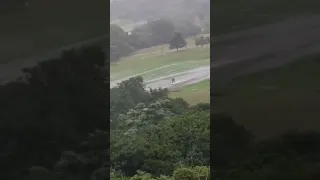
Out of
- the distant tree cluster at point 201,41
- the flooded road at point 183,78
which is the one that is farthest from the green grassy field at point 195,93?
the distant tree cluster at point 201,41

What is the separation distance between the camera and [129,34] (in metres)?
2.86

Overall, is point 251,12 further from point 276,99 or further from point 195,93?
point 195,93

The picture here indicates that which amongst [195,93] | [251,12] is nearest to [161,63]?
[195,93]

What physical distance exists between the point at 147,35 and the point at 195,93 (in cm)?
46

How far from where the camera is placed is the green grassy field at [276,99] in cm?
251

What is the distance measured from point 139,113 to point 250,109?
26.8 inches

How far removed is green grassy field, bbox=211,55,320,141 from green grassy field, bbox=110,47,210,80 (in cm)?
36

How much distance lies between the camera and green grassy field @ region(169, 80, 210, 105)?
109 inches

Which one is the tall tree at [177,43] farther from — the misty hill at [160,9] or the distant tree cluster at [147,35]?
the misty hill at [160,9]

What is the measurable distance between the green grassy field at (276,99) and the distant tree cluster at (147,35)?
501 mm

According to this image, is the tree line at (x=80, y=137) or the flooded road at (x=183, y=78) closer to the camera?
the tree line at (x=80, y=137)

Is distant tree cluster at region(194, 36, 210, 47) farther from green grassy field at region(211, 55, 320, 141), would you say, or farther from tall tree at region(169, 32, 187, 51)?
green grassy field at region(211, 55, 320, 141)

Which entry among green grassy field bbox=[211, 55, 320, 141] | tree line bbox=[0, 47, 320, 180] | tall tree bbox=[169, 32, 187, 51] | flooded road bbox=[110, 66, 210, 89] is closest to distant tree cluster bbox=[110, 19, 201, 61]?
tall tree bbox=[169, 32, 187, 51]

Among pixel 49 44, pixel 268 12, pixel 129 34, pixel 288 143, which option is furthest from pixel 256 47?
pixel 49 44
